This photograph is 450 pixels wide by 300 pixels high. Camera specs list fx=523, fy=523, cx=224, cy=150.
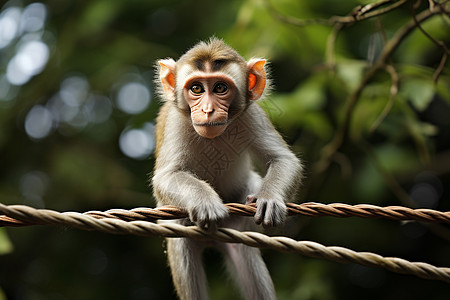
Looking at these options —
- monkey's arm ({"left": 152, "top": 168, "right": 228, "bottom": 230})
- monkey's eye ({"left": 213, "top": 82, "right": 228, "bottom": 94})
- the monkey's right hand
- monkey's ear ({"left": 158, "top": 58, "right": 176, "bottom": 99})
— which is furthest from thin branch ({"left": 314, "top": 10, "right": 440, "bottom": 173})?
the monkey's right hand

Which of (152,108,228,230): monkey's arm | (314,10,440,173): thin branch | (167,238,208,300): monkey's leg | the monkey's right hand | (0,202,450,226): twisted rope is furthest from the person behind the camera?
(314,10,440,173): thin branch

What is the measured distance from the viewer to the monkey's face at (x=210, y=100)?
15.6ft

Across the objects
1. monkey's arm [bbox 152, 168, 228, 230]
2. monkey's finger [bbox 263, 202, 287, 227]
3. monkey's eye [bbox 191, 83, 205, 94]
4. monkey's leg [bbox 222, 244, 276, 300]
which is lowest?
monkey's leg [bbox 222, 244, 276, 300]

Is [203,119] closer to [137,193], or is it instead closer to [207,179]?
[207,179]

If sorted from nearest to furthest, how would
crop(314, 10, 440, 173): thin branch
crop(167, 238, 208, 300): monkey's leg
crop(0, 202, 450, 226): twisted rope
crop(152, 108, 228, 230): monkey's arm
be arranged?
crop(0, 202, 450, 226): twisted rope → crop(152, 108, 228, 230): monkey's arm → crop(167, 238, 208, 300): monkey's leg → crop(314, 10, 440, 173): thin branch

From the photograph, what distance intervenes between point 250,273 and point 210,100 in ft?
6.85

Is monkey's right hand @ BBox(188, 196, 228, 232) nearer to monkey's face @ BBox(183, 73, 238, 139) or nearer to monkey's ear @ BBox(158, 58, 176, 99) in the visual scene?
monkey's face @ BBox(183, 73, 238, 139)

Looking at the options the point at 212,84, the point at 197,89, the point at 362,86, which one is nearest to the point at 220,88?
the point at 212,84

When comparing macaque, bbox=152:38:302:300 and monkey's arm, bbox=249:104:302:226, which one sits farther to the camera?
macaque, bbox=152:38:302:300

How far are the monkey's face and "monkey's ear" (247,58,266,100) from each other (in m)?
0.41

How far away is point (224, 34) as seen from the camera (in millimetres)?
8242

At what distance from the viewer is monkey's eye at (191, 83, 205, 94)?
505cm

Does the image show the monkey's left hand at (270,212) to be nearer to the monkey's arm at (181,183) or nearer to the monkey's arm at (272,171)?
the monkey's arm at (272,171)

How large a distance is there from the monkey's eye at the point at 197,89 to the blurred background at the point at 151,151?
2762mm
